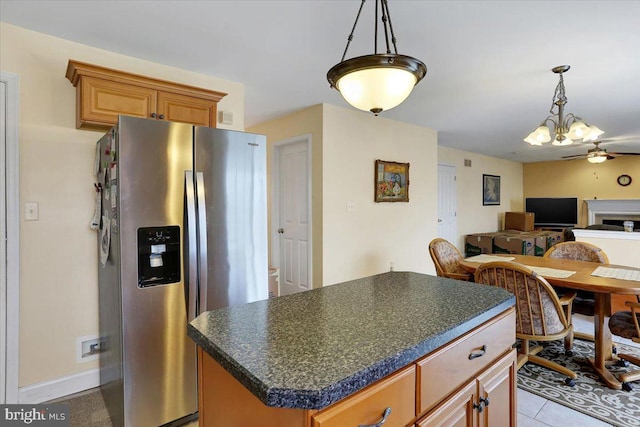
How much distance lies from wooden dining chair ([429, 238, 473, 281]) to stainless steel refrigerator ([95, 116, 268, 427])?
1.75m

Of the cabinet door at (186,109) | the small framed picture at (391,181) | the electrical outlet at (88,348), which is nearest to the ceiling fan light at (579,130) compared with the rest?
the small framed picture at (391,181)

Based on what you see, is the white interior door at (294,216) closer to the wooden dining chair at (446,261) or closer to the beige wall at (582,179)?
the wooden dining chair at (446,261)

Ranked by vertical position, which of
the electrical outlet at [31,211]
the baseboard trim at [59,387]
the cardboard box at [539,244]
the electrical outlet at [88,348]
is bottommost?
the baseboard trim at [59,387]

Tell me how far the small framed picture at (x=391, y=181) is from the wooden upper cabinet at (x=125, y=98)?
2334 millimetres

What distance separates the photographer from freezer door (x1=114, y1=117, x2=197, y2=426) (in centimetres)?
181

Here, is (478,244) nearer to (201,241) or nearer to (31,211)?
(201,241)

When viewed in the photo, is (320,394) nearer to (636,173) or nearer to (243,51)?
(243,51)

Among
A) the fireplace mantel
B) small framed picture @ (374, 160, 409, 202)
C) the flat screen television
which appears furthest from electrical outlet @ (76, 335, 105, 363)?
the fireplace mantel

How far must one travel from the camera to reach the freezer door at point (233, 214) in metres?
2.09

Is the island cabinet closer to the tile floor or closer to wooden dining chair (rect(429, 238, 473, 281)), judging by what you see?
the tile floor

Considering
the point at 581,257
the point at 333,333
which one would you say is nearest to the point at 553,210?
the point at 581,257

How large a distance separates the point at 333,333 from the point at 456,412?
0.49 metres

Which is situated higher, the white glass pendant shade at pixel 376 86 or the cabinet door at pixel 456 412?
the white glass pendant shade at pixel 376 86

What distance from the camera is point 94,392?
90.7 inches
